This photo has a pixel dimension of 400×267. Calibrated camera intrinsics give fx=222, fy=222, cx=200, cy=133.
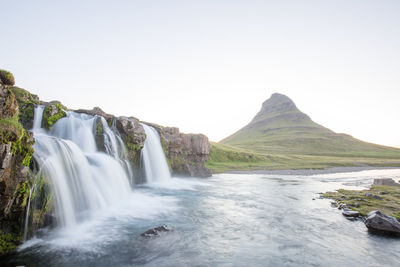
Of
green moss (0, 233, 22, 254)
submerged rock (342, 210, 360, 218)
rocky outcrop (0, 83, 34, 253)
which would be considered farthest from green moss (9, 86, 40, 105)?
submerged rock (342, 210, 360, 218)

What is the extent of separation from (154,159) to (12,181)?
2945 centimetres

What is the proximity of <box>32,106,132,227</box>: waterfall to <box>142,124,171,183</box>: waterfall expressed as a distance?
7.37 metres

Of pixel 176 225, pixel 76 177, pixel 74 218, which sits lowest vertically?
pixel 176 225

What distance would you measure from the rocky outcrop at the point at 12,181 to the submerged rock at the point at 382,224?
21.3 metres

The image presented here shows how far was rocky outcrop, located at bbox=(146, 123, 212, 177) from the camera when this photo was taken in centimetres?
4703

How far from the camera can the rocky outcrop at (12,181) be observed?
33.4 ft

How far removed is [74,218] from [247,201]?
17985mm

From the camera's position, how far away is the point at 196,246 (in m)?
13.1

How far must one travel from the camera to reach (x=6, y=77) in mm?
13656

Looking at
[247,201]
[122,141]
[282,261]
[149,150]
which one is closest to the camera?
[282,261]

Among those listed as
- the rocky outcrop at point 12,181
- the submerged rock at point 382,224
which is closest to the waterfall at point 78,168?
the rocky outcrop at point 12,181

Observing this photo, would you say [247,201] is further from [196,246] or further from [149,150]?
[149,150]

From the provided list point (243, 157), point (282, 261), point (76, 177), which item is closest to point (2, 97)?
point (76, 177)

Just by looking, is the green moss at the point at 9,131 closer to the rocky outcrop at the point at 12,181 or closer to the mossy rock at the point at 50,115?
the rocky outcrop at the point at 12,181
